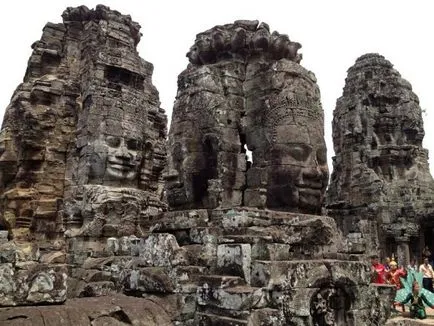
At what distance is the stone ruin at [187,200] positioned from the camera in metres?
5.15

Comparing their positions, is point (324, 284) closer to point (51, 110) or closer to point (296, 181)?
point (296, 181)

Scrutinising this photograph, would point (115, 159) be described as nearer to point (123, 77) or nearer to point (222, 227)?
point (123, 77)

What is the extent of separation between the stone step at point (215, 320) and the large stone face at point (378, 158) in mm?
17940

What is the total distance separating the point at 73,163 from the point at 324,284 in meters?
10.1

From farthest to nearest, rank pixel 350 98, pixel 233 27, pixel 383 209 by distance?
pixel 350 98 < pixel 383 209 < pixel 233 27

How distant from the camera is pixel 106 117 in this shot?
1236 cm

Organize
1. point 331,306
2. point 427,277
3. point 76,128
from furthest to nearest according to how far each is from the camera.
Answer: point 76,128 < point 427,277 < point 331,306

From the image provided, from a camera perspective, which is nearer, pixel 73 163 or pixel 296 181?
pixel 296 181

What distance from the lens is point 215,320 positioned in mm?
5062

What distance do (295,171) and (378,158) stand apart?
64.0ft

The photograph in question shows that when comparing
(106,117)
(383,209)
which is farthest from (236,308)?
(383,209)

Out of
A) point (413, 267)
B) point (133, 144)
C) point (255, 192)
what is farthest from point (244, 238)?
point (413, 267)

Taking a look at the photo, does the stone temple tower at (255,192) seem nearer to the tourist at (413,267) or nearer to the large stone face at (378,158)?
the tourist at (413,267)

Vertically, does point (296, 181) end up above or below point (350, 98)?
below
